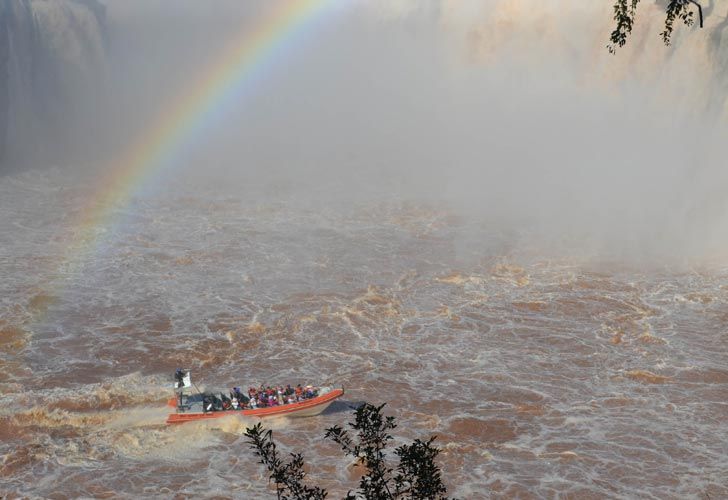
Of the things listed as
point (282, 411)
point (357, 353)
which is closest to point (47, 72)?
point (357, 353)

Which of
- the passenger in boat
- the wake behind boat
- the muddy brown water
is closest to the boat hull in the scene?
the wake behind boat

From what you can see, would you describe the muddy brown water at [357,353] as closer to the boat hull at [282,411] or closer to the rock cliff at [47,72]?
the boat hull at [282,411]

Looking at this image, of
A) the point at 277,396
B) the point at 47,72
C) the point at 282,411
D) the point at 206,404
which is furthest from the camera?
the point at 47,72

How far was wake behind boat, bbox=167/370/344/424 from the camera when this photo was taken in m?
22.4

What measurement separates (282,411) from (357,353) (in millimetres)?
5757

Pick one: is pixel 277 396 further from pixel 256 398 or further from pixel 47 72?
pixel 47 72

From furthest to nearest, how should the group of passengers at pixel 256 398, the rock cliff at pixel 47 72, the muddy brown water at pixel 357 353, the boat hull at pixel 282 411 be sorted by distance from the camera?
1. the rock cliff at pixel 47 72
2. the group of passengers at pixel 256 398
3. the boat hull at pixel 282 411
4. the muddy brown water at pixel 357 353

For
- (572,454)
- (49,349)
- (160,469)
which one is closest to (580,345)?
(572,454)

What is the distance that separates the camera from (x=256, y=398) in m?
23.0

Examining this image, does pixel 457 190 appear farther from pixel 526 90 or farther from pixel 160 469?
pixel 160 469

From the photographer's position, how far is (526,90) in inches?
2854

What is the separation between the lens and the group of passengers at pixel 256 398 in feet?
74.4

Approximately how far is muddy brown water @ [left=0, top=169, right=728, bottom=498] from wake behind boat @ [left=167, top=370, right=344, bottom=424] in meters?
0.40

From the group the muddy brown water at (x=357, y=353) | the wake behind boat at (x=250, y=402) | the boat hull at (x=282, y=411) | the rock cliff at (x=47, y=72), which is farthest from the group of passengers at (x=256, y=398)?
the rock cliff at (x=47, y=72)
